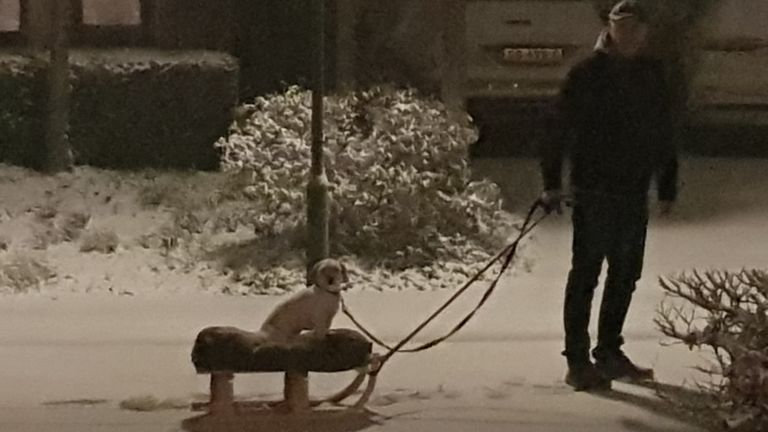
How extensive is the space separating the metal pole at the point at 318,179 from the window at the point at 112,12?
195cm

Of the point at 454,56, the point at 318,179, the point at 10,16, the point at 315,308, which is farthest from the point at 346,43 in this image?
the point at 315,308

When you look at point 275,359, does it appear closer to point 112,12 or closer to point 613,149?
point 613,149

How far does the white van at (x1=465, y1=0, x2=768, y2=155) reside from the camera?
172 inches

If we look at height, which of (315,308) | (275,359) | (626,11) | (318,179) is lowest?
(275,359)

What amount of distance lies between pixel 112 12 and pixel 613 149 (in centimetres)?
350

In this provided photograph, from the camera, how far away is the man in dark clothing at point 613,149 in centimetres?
346

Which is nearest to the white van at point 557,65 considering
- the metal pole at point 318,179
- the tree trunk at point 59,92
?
the metal pole at point 318,179

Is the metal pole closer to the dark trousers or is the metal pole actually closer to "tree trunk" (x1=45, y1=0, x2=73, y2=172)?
the dark trousers

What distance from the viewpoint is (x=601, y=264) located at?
3.64 meters

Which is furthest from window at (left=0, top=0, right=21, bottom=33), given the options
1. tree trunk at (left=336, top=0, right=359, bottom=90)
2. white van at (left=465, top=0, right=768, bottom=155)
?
white van at (left=465, top=0, right=768, bottom=155)

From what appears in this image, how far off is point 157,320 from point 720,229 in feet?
6.68

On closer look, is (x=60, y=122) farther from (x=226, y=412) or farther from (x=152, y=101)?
(x=226, y=412)

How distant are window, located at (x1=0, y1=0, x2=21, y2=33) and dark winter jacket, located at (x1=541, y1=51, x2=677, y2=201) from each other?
11.5ft

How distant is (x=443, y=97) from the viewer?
5.20 meters
